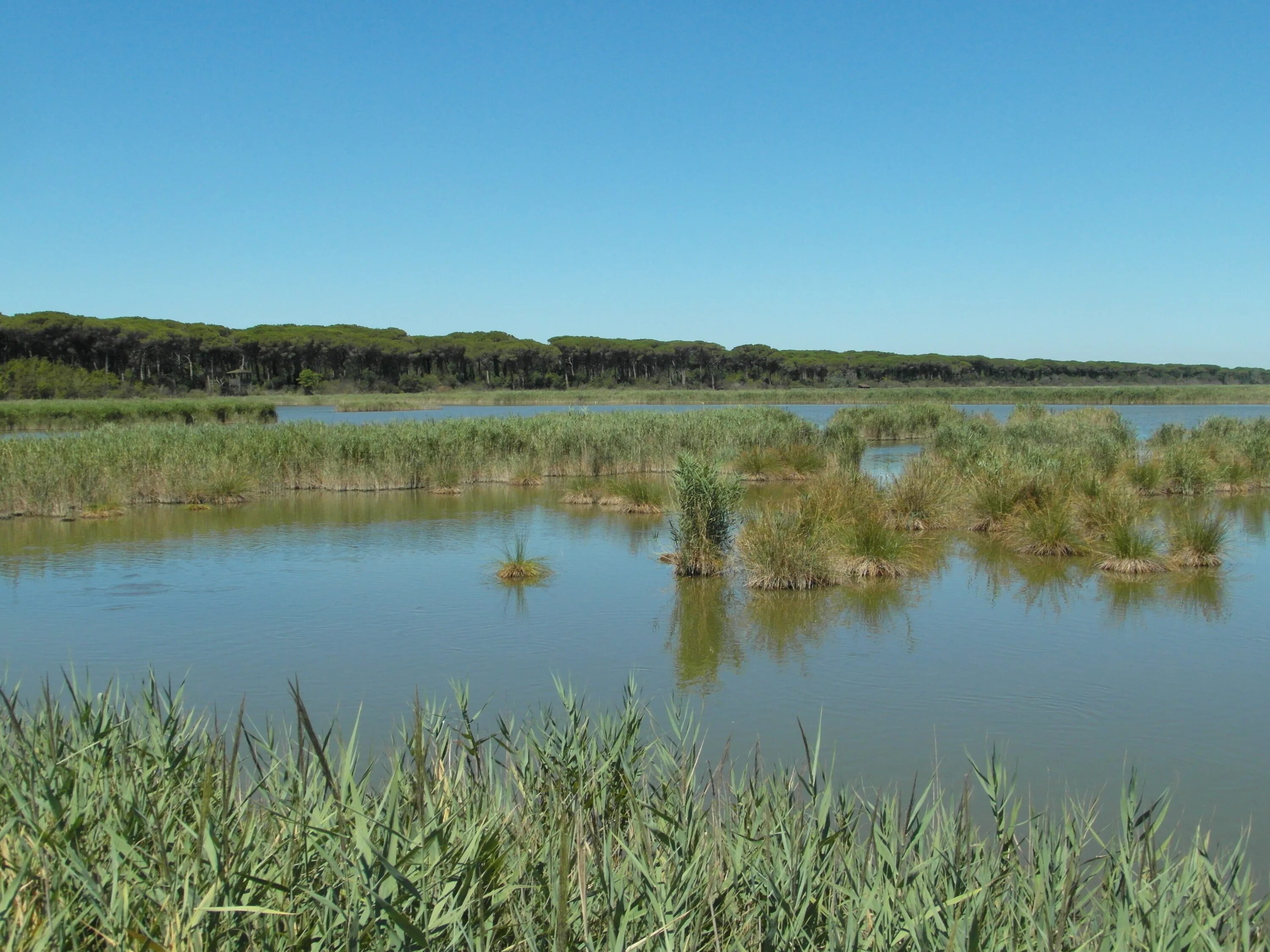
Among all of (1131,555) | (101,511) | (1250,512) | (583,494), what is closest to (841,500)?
(1131,555)

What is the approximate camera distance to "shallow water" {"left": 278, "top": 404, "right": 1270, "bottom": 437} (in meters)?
37.2

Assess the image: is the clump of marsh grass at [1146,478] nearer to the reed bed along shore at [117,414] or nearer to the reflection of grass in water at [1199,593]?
the reflection of grass in water at [1199,593]

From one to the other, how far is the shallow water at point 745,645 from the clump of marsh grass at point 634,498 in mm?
2585

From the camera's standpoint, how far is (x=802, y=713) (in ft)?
19.3

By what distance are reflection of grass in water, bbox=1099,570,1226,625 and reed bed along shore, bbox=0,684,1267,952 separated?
5731 mm

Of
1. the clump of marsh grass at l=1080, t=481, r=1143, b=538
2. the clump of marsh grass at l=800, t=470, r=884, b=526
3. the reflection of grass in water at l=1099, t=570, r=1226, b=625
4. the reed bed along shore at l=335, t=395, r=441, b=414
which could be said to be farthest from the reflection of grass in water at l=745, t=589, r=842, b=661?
the reed bed along shore at l=335, t=395, r=441, b=414

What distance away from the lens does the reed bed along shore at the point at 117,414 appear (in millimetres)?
31938

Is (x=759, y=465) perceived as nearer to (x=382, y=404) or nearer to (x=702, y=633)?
(x=702, y=633)

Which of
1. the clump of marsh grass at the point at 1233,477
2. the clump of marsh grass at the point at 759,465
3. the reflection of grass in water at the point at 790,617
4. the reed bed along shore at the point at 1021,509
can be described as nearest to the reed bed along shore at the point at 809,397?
the clump of marsh grass at the point at 759,465

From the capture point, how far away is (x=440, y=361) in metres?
76.9

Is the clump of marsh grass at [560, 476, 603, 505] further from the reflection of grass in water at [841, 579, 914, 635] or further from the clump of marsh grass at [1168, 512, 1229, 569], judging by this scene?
the clump of marsh grass at [1168, 512, 1229, 569]

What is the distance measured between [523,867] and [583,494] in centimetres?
1330

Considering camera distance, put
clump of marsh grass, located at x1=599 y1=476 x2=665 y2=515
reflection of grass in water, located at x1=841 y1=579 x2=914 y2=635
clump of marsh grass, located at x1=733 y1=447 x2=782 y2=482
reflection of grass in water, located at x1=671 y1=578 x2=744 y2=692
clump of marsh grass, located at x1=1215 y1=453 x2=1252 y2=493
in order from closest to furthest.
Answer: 1. reflection of grass in water, located at x1=671 y1=578 x2=744 y2=692
2. reflection of grass in water, located at x1=841 y1=579 x2=914 y2=635
3. clump of marsh grass, located at x1=599 y1=476 x2=665 y2=515
4. clump of marsh grass, located at x1=1215 y1=453 x2=1252 y2=493
5. clump of marsh grass, located at x1=733 y1=447 x2=782 y2=482

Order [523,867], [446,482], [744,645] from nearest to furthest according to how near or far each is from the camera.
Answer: [523,867] → [744,645] → [446,482]
